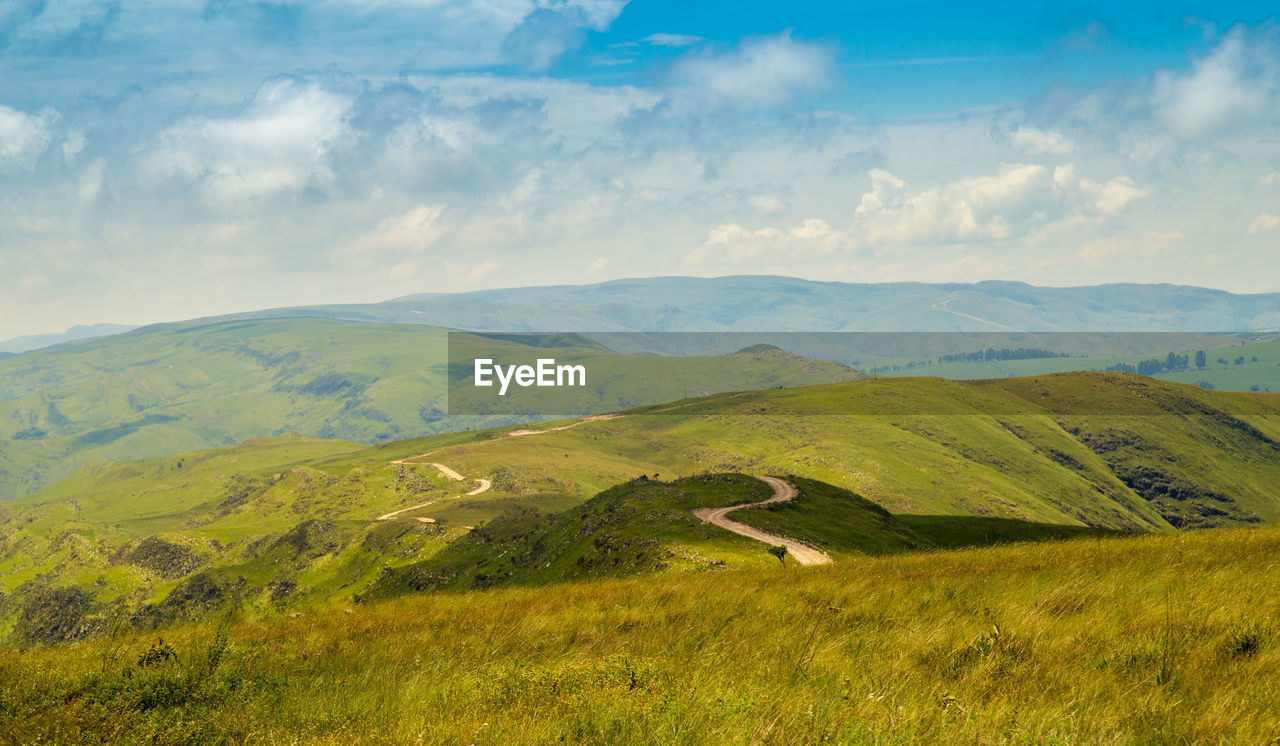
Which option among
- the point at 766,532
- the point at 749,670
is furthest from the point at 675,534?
the point at 749,670

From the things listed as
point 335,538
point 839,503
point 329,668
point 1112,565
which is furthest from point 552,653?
point 335,538

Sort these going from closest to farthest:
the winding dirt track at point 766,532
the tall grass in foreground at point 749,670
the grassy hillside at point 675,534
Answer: the tall grass in foreground at point 749,670, the grassy hillside at point 675,534, the winding dirt track at point 766,532

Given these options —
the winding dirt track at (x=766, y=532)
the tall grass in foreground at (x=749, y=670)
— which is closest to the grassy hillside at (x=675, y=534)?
the winding dirt track at (x=766, y=532)

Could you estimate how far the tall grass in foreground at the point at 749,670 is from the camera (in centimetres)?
597

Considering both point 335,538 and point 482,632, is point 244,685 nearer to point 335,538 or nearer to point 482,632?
point 482,632

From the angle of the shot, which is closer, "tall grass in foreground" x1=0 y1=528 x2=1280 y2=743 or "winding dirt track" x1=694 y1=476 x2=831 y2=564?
"tall grass in foreground" x1=0 y1=528 x2=1280 y2=743

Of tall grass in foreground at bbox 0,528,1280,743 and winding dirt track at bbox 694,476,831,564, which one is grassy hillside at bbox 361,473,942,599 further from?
tall grass in foreground at bbox 0,528,1280,743

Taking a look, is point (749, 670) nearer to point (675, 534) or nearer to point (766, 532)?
point (675, 534)

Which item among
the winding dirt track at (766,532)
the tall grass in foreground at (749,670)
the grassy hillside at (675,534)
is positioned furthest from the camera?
the winding dirt track at (766,532)

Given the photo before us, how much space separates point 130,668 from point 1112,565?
52.7 ft

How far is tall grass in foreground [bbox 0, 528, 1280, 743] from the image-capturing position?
19.6ft

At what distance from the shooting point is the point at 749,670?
7926 millimetres

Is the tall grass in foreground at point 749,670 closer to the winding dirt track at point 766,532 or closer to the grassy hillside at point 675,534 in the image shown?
the grassy hillside at point 675,534

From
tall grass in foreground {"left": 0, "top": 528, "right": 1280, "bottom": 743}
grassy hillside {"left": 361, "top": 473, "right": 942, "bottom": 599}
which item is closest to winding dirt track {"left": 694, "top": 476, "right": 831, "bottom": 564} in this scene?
grassy hillside {"left": 361, "top": 473, "right": 942, "bottom": 599}
